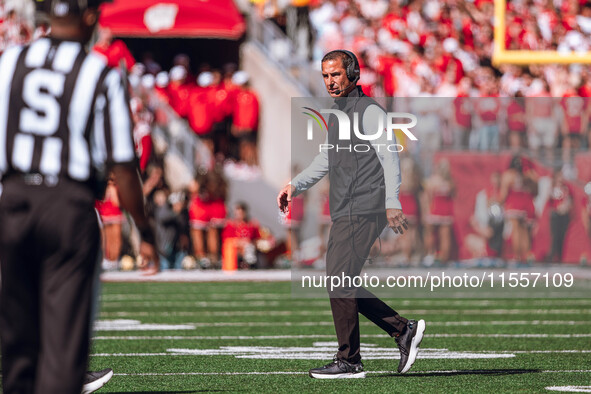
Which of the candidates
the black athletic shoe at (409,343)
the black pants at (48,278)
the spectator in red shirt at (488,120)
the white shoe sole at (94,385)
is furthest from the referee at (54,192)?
the spectator in red shirt at (488,120)

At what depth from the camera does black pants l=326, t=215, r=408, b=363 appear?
25.3ft

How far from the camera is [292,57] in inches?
917

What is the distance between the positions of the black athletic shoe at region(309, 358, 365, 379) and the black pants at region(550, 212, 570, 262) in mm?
11279

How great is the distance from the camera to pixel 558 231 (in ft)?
62.1

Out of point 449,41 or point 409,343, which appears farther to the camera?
point 449,41

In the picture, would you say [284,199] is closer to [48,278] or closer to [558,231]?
[48,278]

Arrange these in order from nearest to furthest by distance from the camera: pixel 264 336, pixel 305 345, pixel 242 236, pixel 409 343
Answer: pixel 409 343 < pixel 305 345 < pixel 264 336 < pixel 242 236

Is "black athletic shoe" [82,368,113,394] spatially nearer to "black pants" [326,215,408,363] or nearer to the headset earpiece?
"black pants" [326,215,408,363]

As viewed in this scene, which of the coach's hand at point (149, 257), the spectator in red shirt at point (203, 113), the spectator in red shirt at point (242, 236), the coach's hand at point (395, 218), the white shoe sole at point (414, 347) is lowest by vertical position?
the spectator in red shirt at point (242, 236)

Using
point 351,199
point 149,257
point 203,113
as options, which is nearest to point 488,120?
point 203,113

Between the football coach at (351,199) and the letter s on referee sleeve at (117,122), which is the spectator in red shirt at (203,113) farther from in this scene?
the letter s on referee sleeve at (117,122)

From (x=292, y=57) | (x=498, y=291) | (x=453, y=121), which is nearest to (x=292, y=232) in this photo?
(x=453, y=121)

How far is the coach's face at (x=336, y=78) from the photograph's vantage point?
25.1 feet

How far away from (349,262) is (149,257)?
2847 mm
